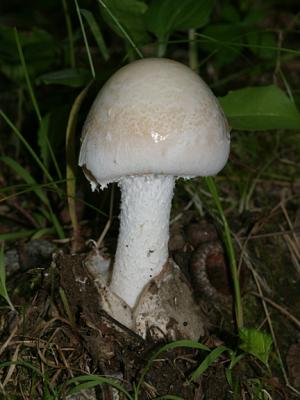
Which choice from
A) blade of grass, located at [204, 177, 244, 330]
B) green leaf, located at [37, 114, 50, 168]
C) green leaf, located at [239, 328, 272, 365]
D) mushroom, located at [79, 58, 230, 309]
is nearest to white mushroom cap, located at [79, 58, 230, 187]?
mushroom, located at [79, 58, 230, 309]

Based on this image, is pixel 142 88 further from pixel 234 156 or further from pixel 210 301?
pixel 234 156

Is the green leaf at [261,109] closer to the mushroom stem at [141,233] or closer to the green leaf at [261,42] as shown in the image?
the mushroom stem at [141,233]

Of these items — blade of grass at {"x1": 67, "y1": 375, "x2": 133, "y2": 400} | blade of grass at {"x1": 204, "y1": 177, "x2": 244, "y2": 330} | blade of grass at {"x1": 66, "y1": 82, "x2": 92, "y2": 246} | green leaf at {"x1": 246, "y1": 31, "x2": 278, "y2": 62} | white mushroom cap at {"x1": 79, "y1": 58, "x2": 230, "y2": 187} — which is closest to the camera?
white mushroom cap at {"x1": 79, "y1": 58, "x2": 230, "y2": 187}

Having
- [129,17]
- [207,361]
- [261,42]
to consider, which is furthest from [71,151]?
[261,42]

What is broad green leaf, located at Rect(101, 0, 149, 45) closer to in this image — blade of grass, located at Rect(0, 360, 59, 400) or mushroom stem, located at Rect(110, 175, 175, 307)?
mushroom stem, located at Rect(110, 175, 175, 307)

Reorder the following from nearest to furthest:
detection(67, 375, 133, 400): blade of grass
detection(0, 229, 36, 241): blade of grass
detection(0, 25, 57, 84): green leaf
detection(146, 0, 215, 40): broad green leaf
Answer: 1. detection(67, 375, 133, 400): blade of grass
2. detection(0, 229, 36, 241): blade of grass
3. detection(146, 0, 215, 40): broad green leaf
4. detection(0, 25, 57, 84): green leaf

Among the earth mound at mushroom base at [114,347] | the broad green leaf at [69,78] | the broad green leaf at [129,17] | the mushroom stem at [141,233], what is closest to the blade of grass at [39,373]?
the earth mound at mushroom base at [114,347]
